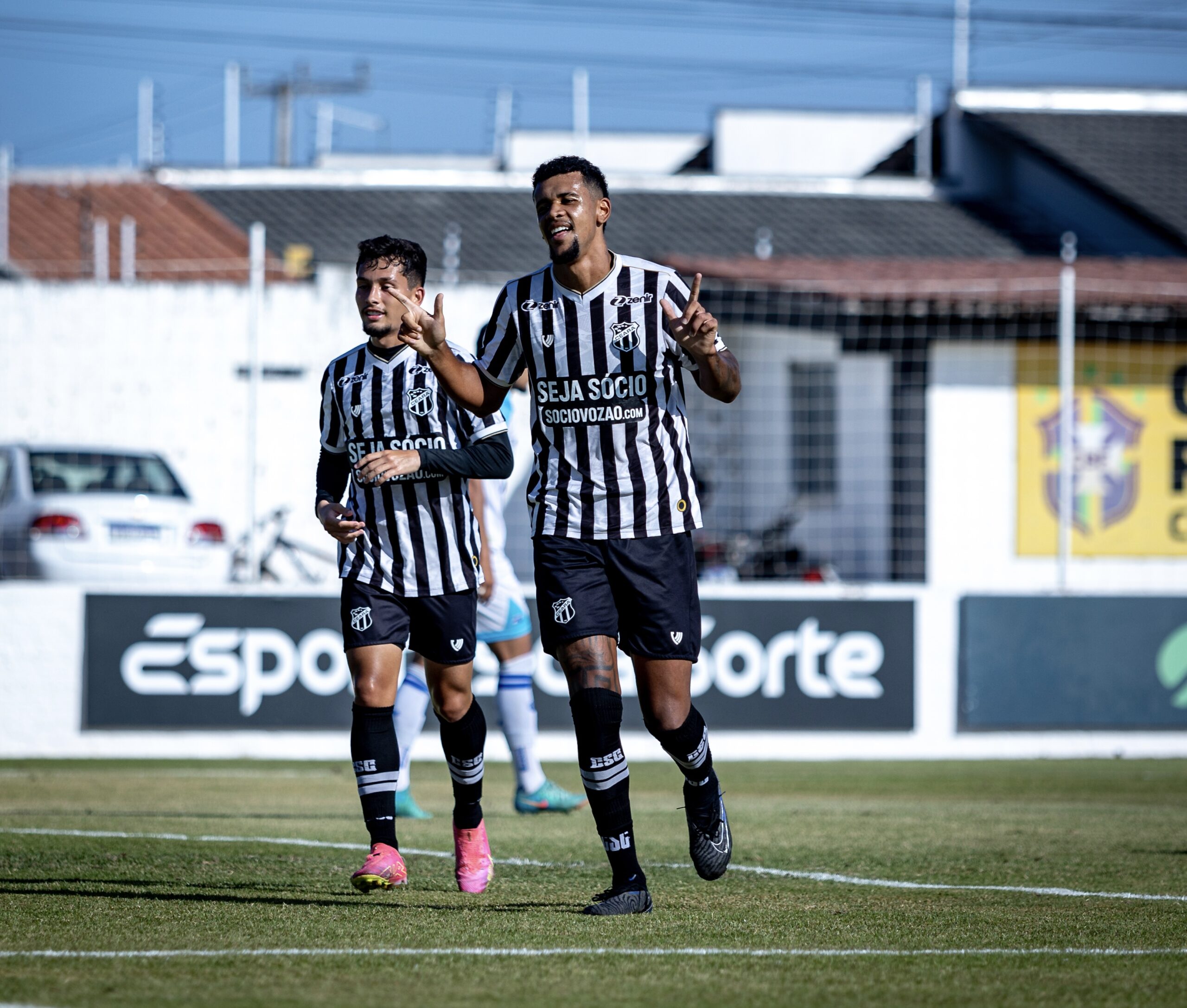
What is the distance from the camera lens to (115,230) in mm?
25906

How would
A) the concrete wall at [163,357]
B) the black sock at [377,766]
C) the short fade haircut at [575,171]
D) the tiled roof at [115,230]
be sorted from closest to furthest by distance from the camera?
the short fade haircut at [575,171], the black sock at [377,766], the concrete wall at [163,357], the tiled roof at [115,230]

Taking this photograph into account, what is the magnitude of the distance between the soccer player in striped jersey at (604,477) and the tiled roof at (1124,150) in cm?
2189

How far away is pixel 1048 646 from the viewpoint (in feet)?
41.5

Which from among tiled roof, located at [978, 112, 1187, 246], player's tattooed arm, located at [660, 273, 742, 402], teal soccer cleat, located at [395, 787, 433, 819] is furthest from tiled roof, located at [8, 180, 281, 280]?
player's tattooed arm, located at [660, 273, 742, 402]

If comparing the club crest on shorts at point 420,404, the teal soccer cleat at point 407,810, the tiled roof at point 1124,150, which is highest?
the tiled roof at point 1124,150

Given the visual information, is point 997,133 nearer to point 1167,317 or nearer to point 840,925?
point 1167,317

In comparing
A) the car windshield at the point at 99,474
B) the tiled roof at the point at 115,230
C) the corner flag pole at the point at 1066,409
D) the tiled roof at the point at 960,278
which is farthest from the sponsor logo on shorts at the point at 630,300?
the tiled roof at the point at 115,230

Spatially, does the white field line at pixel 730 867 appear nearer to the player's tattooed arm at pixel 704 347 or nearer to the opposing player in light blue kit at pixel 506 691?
the opposing player in light blue kit at pixel 506 691

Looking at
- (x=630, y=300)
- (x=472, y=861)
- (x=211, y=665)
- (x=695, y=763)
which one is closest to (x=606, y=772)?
(x=695, y=763)

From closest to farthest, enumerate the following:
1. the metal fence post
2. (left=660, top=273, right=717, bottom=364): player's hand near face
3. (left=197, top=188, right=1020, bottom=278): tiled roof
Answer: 1. (left=660, top=273, right=717, bottom=364): player's hand near face
2. the metal fence post
3. (left=197, top=188, right=1020, bottom=278): tiled roof

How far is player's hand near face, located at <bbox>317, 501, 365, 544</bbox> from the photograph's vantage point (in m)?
5.65

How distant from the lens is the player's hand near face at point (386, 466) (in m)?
5.37

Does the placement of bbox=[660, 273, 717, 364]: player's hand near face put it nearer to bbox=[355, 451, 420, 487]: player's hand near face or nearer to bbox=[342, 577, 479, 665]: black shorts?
bbox=[355, 451, 420, 487]: player's hand near face

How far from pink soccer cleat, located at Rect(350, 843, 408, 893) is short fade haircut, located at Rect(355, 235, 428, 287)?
1.84 m
